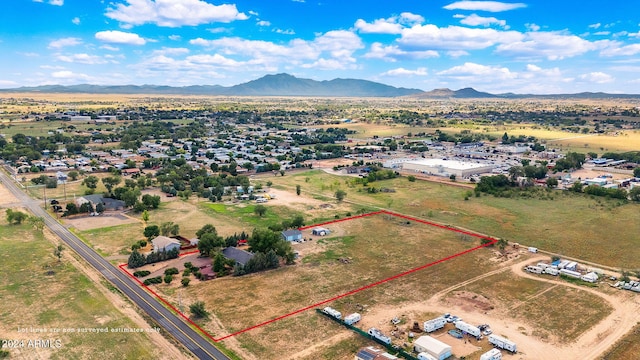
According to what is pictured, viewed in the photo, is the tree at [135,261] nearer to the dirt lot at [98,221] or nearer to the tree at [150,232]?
the tree at [150,232]

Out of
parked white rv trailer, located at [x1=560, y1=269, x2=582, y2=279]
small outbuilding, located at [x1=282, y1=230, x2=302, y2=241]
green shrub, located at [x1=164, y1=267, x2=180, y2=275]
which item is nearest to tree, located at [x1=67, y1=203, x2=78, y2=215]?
green shrub, located at [x1=164, y1=267, x2=180, y2=275]

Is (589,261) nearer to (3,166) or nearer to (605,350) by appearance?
(605,350)

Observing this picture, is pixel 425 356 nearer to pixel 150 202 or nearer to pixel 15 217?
pixel 150 202

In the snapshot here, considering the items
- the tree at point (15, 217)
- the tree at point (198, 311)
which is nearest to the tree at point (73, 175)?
the tree at point (15, 217)

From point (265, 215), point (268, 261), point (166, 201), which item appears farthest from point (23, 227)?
point (268, 261)

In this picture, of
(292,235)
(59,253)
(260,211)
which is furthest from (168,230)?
(292,235)

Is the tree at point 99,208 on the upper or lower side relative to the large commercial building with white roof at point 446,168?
lower

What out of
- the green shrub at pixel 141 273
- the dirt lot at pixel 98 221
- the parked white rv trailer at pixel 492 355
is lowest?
the dirt lot at pixel 98 221
